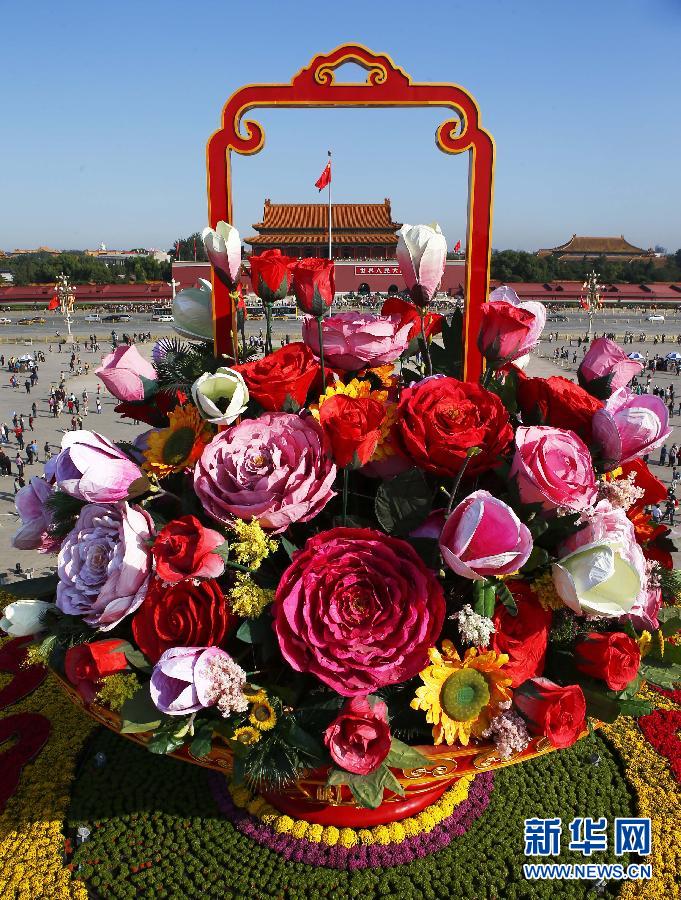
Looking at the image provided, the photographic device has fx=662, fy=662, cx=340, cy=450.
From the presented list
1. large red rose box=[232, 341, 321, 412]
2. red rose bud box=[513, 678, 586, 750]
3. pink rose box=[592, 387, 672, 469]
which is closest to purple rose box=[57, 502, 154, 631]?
large red rose box=[232, 341, 321, 412]

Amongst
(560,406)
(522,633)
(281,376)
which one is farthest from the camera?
(560,406)

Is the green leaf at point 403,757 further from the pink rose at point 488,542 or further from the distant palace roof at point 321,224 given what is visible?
the distant palace roof at point 321,224

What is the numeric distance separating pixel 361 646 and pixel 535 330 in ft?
4.47

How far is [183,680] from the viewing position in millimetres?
1708

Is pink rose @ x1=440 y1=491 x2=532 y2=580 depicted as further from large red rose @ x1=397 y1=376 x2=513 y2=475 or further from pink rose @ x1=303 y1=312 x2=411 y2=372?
pink rose @ x1=303 y1=312 x2=411 y2=372

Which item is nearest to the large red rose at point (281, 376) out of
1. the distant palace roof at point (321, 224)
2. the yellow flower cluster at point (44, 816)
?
the yellow flower cluster at point (44, 816)

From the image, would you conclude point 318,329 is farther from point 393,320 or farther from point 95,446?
point 95,446

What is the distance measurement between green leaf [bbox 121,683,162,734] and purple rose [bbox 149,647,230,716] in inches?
2.7

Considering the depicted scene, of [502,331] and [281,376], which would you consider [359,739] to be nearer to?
[281,376]

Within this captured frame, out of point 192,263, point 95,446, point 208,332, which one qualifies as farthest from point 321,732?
point 192,263

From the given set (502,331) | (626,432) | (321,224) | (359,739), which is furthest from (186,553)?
(321,224)

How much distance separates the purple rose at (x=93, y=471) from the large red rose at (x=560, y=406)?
1274 mm

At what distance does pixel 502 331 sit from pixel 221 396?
897 mm

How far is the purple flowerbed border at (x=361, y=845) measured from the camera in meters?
2.63
